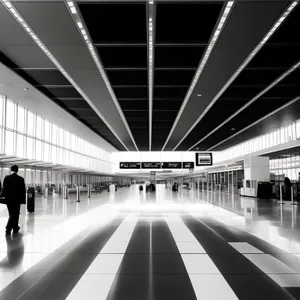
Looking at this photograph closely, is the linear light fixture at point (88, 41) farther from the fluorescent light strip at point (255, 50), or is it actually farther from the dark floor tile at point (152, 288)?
the dark floor tile at point (152, 288)

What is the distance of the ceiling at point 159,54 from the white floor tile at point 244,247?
19.5ft

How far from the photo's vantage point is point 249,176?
3064 cm

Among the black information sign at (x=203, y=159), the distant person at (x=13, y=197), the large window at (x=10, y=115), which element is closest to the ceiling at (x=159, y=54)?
the distant person at (x=13, y=197)

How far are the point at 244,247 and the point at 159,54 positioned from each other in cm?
748

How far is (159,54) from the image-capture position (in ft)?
40.2

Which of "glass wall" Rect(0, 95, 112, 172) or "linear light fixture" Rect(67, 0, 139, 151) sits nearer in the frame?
"linear light fixture" Rect(67, 0, 139, 151)

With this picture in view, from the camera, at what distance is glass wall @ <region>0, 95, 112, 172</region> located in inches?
934

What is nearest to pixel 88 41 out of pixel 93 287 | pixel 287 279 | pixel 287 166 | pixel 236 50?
pixel 236 50

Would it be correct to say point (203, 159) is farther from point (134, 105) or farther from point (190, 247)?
point (190, 247)

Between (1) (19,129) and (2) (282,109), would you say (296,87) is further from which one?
(1) (19,129)

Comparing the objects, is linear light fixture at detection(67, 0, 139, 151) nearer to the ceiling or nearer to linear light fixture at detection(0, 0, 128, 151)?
the ceiling

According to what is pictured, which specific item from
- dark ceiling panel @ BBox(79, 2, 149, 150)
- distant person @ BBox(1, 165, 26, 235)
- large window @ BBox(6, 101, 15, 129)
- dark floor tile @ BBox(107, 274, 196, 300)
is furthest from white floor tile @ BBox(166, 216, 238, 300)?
large window @ BBox(6, 101, 15, 129)

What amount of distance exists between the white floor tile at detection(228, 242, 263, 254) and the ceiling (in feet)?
19.5

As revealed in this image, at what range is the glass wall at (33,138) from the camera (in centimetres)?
2372
